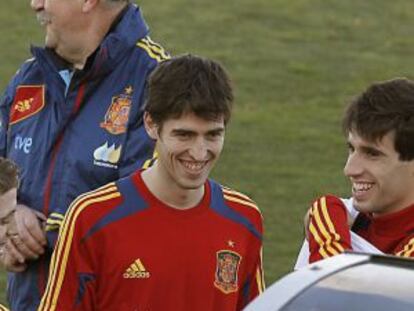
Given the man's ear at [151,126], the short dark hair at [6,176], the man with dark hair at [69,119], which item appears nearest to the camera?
the man's ear at [151,126]

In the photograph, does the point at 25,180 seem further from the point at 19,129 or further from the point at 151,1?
the point at 151,1

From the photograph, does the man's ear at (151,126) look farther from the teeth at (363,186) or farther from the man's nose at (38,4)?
the man's nose at (38,4)

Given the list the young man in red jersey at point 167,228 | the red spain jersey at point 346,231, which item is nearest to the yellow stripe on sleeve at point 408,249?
the red spain jersey at point 346,231

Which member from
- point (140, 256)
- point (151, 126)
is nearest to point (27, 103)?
point (151, 126)

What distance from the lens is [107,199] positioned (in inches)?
242

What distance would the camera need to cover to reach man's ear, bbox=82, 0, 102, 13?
727cm

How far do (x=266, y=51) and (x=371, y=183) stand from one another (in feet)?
38.5

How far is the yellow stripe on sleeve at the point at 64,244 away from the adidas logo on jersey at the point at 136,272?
0.21m

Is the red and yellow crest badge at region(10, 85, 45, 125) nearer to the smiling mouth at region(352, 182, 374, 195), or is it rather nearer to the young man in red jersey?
the young man in red jersey

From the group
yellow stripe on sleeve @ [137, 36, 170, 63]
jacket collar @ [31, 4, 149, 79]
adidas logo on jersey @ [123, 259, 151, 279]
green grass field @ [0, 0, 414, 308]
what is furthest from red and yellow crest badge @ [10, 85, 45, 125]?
green grass field @ [0, 0, 414, 308]

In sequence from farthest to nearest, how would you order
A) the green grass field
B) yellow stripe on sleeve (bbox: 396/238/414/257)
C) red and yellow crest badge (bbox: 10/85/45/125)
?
the green grass field < red and yellow crest badge (bbox: 10/85/45/125) < yellow stripe on sleeve (bbox: 396/238/414/257)

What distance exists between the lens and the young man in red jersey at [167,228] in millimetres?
6094

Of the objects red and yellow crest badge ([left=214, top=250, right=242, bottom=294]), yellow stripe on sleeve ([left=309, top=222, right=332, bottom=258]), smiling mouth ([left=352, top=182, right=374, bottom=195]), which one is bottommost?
red and yellow crest badge ([left=214, top=250, right=242, bottom=294])

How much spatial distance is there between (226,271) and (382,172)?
0.63 meters
